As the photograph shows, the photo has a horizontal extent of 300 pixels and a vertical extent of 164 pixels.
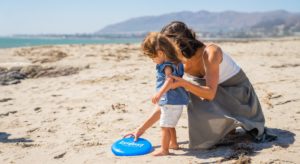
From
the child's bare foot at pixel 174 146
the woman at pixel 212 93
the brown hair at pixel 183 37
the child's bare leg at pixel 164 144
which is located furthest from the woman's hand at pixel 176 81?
the child's bare foot at pixel 174 146

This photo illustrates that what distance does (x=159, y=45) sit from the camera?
3.72 m

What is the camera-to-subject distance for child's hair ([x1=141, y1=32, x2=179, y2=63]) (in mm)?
3717

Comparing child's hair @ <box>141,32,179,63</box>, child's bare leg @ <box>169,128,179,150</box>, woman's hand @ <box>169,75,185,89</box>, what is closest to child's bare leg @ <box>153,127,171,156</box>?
child's bare leg @ <box>169,128,179,150</box>

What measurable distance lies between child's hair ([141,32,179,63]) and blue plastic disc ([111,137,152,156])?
94cm

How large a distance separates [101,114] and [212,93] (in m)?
2.66

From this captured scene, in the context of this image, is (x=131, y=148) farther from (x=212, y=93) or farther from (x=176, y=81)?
(x=212, y=93)

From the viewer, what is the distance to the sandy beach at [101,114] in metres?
3.95

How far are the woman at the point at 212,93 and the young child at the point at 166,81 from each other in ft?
0.29

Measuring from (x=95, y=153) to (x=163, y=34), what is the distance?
144cm

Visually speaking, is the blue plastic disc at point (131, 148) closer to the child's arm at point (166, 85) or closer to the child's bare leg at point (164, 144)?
the child's bare leg at point (164, 144)

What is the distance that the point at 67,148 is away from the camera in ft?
15.1

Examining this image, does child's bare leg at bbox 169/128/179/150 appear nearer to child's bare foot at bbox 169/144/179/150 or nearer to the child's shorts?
child's bare foot at bbox 169/144/179/150

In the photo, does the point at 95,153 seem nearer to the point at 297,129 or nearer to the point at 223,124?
the point at 223,124

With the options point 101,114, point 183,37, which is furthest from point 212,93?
point 101,114
